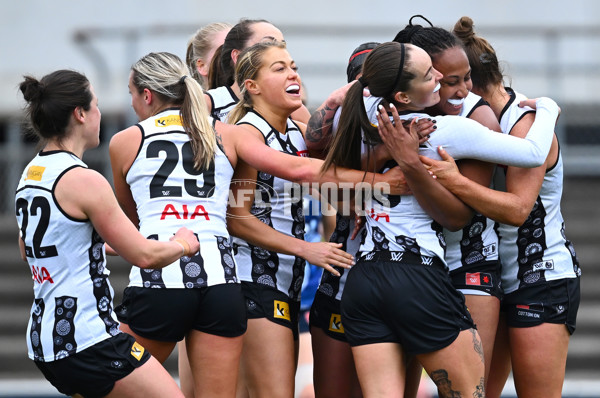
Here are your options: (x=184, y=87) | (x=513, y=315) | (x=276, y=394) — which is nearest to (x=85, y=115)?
(x=184, y=87)

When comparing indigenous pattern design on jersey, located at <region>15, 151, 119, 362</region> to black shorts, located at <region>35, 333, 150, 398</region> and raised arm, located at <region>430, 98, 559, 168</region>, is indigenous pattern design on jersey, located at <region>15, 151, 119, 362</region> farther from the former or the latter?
raised arm, located at <region>430, 98, 559, 168</region>

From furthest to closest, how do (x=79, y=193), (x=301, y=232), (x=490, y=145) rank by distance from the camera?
(x=301, y=232) → (x=490, y=145) → (x=79, y=193)

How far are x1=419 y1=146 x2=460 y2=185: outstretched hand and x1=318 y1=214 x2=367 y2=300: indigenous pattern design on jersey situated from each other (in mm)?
518

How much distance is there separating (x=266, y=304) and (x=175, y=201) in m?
0.60

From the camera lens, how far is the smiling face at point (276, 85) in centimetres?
368

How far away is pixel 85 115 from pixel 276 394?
134cm

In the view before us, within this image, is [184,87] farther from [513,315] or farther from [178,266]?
[513,315]

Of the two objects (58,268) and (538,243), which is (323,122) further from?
(58,268)

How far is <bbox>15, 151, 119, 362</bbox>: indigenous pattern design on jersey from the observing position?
10.1ft

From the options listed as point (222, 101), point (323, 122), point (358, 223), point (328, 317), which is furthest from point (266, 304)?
point (222, 101)

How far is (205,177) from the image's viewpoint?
11.2ft

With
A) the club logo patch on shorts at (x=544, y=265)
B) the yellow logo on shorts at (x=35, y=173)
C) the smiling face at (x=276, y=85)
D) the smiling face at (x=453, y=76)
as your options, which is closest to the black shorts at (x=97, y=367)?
the yellow logo on shorts at (x=35, y=173)


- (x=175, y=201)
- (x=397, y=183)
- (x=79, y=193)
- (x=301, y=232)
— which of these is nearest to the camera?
(x=79, y=193)

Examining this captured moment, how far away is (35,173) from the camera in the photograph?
311 cm
